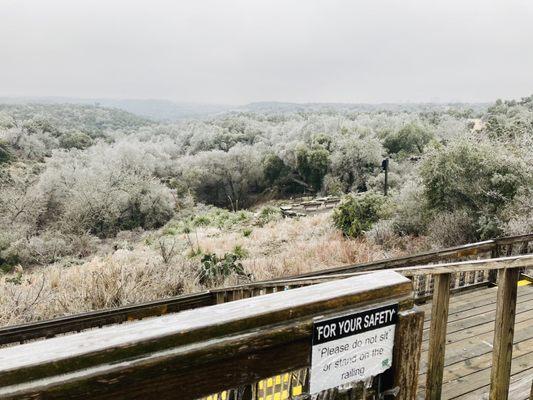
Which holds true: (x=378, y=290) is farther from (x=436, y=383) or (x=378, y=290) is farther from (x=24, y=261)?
(x=24, y=261)

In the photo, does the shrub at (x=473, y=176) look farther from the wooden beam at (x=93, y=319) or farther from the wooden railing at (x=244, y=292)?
the wooden beam at (x=93, y=319)

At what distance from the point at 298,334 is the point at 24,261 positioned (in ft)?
64.0

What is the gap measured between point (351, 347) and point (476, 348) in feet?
11.8

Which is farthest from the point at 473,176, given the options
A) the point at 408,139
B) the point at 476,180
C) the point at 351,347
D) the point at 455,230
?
the point at 408,139

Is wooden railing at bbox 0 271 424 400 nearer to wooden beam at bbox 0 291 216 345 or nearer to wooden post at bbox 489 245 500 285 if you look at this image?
Answer: wooden beam at bbox 0 291 216 345

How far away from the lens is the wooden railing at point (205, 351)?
3.56 ft

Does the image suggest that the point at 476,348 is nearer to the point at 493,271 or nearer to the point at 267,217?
the point at 493,271

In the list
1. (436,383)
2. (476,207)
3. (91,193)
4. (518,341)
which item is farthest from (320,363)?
(91,193)

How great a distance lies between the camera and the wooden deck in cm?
366

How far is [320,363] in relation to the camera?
147 centimetres

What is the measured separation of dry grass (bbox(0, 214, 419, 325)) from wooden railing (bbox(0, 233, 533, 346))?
2666 mm

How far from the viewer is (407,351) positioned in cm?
163

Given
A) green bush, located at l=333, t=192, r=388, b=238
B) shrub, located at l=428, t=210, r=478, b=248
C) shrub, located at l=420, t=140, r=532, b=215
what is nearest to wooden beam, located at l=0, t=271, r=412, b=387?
shrub, located at l=420, t=140, r=532, b=215

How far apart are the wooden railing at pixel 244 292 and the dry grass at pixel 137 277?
2666 millimetres
